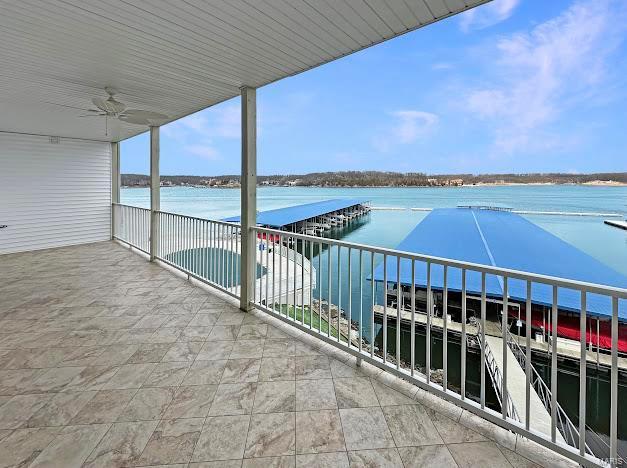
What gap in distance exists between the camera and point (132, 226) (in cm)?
684

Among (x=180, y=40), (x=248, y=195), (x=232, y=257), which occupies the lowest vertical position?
(x=232, y=257)

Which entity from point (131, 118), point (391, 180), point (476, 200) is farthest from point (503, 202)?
point (131, 118)

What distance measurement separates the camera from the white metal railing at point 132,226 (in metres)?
6.27

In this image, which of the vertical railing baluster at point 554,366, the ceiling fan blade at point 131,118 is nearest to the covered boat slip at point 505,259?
the vertical railing baluster at point 554,366

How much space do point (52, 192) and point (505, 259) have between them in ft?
33.9

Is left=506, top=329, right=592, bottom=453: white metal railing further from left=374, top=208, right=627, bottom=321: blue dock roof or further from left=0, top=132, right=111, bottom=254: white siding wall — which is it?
left=0, top=132, right=111, bottom=254: white siding wall

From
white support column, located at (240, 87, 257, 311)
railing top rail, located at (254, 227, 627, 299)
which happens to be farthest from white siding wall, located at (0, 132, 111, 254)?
railing top rail, located at (254, 227, 627, 299)

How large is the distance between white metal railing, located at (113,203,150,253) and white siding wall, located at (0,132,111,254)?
0.27m

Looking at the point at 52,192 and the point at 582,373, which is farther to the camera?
the point at 52,192

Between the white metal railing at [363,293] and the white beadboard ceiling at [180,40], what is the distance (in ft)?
5.06

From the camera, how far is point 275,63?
2879 millimetres

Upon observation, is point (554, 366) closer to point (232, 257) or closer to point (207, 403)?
point (207, 403)

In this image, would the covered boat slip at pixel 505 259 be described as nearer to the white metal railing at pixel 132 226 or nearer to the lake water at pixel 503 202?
the lake water at pixel 503 202

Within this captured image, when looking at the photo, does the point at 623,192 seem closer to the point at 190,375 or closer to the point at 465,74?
the point at 190,375
